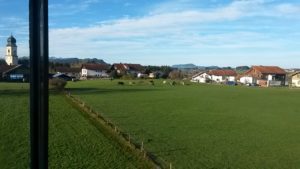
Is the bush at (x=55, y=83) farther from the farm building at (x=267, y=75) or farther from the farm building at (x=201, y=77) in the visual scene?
the farm building at (x=201, y=77)

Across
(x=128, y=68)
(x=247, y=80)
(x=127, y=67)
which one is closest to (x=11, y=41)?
(x=247, y=80)

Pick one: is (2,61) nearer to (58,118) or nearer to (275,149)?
(275,149)

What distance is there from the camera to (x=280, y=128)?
77.3 feet

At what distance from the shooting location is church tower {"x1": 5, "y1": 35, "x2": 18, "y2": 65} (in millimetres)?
1649

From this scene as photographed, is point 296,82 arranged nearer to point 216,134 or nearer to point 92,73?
point 92,73

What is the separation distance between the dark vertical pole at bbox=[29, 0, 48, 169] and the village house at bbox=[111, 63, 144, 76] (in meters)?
102

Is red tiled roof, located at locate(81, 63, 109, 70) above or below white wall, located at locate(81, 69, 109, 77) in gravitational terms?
above

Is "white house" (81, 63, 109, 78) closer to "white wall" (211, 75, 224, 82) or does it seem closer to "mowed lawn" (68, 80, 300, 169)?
"white wall" (211, 75, 224, 82)

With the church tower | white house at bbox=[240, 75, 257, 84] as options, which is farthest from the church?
white house at bbox=[240, 75, 257, 84]

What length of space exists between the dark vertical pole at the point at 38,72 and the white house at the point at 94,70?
9765 cm

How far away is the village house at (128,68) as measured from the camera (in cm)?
10575

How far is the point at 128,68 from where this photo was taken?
10875 centimetres

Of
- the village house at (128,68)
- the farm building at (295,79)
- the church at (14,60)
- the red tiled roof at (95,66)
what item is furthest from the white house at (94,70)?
the church at (14,60)

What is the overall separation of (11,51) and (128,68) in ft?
352
